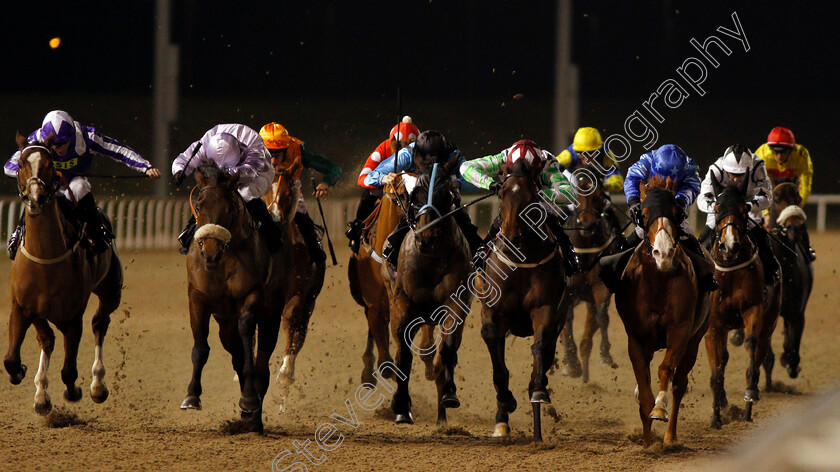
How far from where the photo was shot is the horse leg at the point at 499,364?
21.3 feet

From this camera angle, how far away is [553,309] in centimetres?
647

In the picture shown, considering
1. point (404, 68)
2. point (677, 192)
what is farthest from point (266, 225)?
point (404, 68)

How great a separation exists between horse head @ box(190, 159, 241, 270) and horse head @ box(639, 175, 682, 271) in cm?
250

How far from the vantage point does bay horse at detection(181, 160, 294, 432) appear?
20.8 feet

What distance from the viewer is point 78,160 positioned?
7430 mm

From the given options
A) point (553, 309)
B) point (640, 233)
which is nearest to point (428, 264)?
point (553, 309)

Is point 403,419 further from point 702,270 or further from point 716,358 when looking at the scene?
point 716,358

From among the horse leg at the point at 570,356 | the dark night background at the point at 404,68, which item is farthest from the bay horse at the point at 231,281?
the dark night background at the point at 404,68

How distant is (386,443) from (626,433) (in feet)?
5.70

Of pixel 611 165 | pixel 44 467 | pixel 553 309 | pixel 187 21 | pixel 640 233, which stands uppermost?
pixel 187 21

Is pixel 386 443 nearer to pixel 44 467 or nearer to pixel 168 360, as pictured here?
pixel 44 467

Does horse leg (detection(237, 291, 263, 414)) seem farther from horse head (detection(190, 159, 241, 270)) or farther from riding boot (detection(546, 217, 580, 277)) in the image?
riding boot (detection(546, 217, 580, 277))

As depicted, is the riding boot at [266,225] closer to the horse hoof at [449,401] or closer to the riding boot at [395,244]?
the riding boot at [395,244]

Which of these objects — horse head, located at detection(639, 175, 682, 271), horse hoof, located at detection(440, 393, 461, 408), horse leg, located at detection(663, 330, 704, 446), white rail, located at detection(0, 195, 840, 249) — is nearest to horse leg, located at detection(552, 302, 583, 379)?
horse hoof, located at detection(440, 393, 461, 408)
